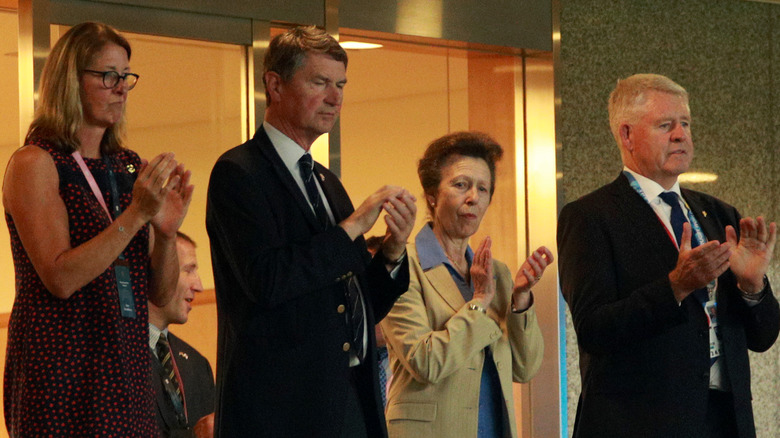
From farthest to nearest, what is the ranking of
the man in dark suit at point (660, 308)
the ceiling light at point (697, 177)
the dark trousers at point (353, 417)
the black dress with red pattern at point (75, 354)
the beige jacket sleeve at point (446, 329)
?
the ceiling light at point (697, 177), the beige jacket sleeve at point (446, 329), the man in dark suit at point (660, 308), the dark trousers at point (353, 417), the black dress with red pattern at point (75, 354)

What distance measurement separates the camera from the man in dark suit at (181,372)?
343 centimetres

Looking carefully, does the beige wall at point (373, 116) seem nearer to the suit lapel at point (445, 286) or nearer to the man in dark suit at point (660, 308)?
the suit lapel at point (445, 286)

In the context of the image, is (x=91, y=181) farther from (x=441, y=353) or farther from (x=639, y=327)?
(x=639, y=327)

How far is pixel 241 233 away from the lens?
2.70 meters

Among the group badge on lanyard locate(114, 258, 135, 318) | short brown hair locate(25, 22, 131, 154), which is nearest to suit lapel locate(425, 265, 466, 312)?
badge on lanyard locate(114, 258, 135, 318)

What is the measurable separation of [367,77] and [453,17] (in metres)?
0.51

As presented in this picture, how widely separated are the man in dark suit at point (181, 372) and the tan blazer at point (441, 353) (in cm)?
63

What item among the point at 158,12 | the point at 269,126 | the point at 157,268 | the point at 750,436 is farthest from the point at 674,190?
the point at 158,12

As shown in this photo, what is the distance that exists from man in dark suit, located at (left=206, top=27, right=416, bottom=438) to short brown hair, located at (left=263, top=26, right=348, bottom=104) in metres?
0.04

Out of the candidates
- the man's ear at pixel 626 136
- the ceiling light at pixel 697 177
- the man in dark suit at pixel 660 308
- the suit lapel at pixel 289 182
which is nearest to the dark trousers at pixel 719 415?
the man in dark suit at pixel 660 308

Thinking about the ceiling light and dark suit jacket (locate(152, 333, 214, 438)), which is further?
the ceiling light

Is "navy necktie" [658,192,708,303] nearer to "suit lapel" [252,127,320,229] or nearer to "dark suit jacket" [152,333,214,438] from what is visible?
"suit lapel" [252,127,320,229]

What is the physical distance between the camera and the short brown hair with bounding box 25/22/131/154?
265cm

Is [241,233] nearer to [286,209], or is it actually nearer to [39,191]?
[286,209]
